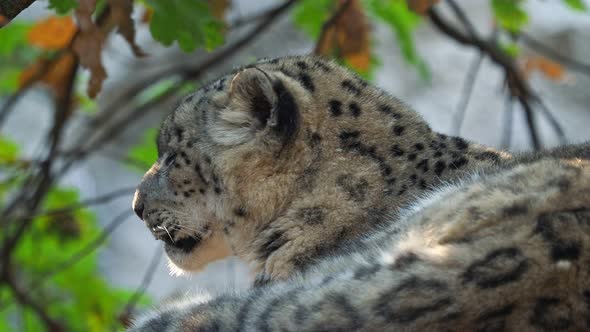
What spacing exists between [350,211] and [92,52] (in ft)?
4.29

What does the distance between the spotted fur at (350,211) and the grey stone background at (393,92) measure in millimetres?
8610

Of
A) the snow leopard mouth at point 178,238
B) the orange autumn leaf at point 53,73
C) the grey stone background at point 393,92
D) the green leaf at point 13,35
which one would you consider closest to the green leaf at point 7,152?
the orange autumn leaf at point 53,73

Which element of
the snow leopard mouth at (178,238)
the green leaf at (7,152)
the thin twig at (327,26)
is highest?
the thin twig at (327,26)

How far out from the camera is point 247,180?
155 inches

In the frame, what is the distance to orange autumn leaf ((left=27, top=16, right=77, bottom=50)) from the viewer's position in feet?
20.9

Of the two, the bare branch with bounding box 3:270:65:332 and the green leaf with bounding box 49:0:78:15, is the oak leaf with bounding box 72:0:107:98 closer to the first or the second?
the green leaf with bounding box 49:0:78:15

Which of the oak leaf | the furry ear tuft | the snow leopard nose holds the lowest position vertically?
the snow leopard nose

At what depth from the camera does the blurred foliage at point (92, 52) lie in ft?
13.7

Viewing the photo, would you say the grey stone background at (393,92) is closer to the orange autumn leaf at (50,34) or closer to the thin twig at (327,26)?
the orange autumn leaf at (50,34)

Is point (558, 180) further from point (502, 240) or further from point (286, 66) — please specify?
point (286, 66)

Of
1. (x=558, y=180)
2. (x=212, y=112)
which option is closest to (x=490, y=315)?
(x=558, y=180)

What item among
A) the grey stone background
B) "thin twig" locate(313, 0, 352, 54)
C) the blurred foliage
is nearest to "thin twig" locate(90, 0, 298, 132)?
the blurred foliage

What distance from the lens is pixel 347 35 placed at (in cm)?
579

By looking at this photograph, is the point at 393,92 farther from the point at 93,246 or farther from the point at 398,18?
the point at 93,246
